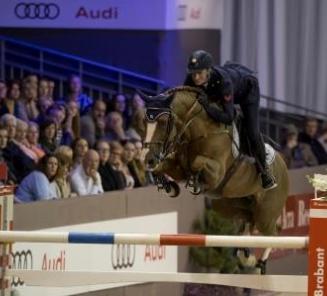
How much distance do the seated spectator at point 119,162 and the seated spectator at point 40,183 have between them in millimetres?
1453

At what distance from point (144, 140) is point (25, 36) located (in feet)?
26.4

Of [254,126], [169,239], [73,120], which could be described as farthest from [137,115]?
[169,239]

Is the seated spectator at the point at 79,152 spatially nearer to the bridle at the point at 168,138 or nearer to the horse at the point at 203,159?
the horse at the point at 203,159

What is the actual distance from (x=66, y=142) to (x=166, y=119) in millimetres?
4906

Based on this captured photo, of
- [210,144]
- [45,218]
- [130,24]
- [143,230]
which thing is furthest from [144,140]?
[130,24]

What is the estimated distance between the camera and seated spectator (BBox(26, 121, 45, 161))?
11.8 metres

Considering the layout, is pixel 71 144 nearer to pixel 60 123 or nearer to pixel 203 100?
pixel 60 123

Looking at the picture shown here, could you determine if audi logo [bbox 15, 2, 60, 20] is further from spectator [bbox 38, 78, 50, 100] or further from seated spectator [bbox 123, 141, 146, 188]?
seated spectator [bbox 123, 141, 146, 188]

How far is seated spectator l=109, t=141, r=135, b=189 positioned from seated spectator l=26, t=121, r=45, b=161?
93 cm

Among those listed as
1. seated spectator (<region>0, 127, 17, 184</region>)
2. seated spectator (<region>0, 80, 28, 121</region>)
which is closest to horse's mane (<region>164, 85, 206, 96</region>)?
seated spectator (<region>0, 127, 17, 184</region>)

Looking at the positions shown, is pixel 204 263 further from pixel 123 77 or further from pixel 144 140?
pixel 144 140

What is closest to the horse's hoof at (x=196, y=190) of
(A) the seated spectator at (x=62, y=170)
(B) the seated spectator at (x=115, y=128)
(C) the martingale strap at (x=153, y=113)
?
(C) the martingale strap at (x=153, y=113)

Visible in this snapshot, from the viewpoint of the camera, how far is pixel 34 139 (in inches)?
468

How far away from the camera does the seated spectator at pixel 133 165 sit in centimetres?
1290
